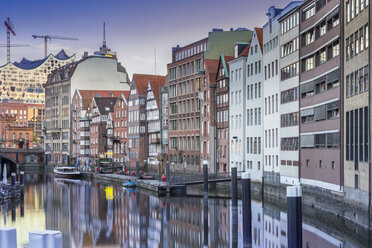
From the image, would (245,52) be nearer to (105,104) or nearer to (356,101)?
(356,101)

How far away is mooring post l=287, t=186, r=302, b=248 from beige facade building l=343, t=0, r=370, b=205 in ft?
57.5

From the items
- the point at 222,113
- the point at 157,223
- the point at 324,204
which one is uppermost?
the point at 222,113

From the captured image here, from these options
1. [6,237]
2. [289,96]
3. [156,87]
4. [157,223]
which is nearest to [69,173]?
[156,87]

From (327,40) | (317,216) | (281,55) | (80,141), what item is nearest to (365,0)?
(327,40)

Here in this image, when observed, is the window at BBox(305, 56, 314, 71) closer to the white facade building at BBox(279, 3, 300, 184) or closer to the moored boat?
the white facade building at BBox(279, 3, 300, 184)

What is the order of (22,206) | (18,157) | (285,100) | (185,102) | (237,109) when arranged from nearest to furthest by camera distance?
(22,206)
(285,100)
(237,109)
(185,102)
(18,157)

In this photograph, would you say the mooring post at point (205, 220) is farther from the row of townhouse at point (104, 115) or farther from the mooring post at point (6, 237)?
the row of townhouse at point (104, 115)

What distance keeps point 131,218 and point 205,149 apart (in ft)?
122

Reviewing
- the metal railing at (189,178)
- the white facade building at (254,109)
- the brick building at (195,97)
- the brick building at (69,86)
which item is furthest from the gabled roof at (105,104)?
the white facade building at (254,109)

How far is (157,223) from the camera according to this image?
46.2m

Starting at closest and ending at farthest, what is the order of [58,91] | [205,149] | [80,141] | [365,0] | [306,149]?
[365,0]
[306,149]
[205,149]
[80,141]
[58,91]

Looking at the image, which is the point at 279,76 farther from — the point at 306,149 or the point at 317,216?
the point at 317,216

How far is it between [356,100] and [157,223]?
1761 centimetres

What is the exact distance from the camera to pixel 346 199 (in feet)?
134
